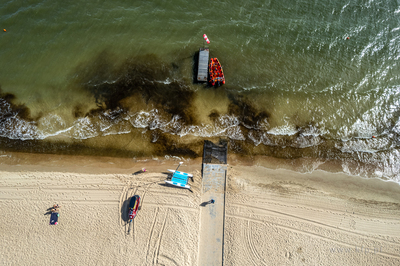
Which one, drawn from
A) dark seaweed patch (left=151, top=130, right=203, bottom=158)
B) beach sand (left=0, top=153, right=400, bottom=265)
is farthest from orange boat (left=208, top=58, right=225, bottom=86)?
beach sand (left=0, top=153, right=400, bottom=265)

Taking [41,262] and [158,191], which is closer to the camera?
[41,262]

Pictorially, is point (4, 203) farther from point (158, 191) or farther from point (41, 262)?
point (158, 191)

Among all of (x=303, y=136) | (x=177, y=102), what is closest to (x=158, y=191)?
(x=177, y=102)

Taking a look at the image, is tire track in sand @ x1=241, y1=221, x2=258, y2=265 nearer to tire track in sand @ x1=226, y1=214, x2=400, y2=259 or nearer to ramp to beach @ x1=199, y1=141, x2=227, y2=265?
tire track in sand @ x1=226, y1=214, x2=400, y2=259

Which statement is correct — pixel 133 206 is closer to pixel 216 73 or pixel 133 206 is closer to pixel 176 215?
pixel 176 215

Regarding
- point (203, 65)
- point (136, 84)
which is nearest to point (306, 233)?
point (203, 65)

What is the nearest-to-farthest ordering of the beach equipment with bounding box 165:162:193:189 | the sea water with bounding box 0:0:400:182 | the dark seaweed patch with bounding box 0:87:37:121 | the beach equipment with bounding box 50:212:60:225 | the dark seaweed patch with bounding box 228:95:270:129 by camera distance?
1. the beach equipment with bounding box 50:212:60:225
2. the beach equipment with bounding box 165:162:193:189
3. the sea water with bounding box 0:0:400:182
4. the dark seaweed patch with bounding box 228:95:270:129
5. the dark seaweed patch with bounding box 0:87:37:121
